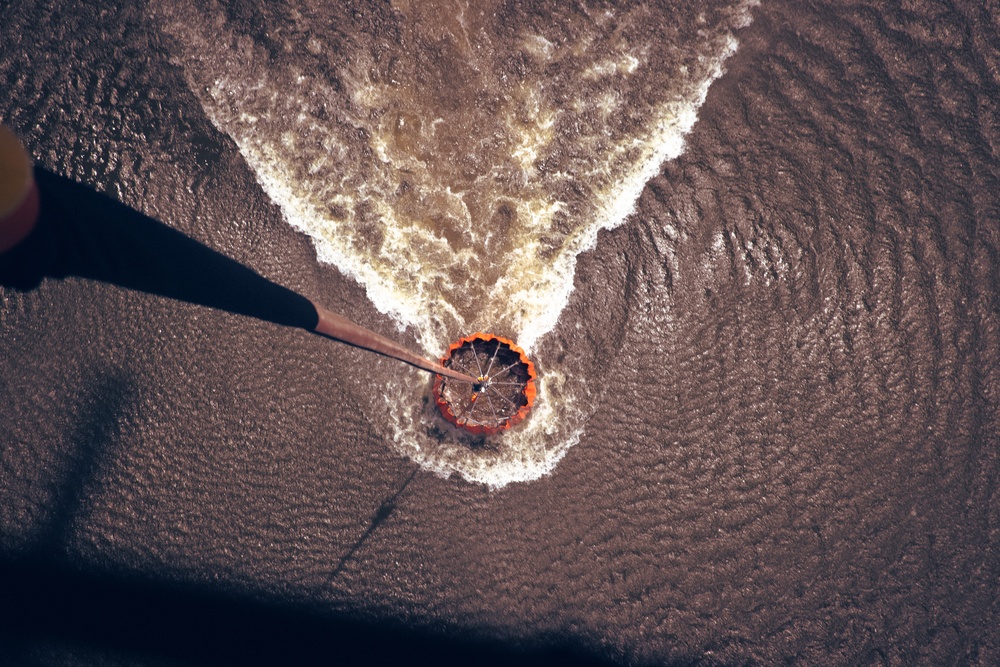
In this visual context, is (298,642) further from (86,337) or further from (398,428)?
(86,337)

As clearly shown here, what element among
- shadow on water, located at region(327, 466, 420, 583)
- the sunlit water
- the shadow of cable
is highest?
the sunlit water

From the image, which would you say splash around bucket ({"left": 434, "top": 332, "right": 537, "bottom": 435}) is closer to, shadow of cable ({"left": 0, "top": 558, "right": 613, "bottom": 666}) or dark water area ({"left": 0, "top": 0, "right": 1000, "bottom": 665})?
dark water area ({"left": 0, "top": 0, "right": 1000, "bottom": 665})

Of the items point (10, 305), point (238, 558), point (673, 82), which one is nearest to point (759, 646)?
Result: point (238, 558)

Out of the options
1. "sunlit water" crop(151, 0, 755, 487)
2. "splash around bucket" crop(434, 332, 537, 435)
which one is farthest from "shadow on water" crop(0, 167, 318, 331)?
"splash around bucket" crop(434, 332, 537, 435)

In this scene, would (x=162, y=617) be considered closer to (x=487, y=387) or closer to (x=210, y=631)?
(x=210, y=631)

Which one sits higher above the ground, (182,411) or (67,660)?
(182,411)

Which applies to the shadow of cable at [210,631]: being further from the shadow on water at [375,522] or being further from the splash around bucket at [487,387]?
the splash around bucket at [487,387]

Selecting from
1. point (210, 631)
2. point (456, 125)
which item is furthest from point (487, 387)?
point (210, 631)
